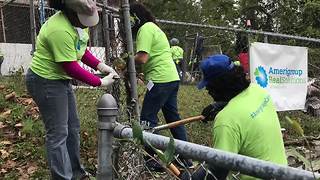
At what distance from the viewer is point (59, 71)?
373cm

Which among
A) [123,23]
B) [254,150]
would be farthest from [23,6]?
[254,150]

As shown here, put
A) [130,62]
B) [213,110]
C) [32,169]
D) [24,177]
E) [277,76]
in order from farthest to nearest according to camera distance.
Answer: [277,76] → [32,169] → [24,177] → [130,62] → [213,110]

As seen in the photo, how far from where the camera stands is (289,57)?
7477 mm

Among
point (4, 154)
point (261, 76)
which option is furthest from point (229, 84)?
point (261, 76)

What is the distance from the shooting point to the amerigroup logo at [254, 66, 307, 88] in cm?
688

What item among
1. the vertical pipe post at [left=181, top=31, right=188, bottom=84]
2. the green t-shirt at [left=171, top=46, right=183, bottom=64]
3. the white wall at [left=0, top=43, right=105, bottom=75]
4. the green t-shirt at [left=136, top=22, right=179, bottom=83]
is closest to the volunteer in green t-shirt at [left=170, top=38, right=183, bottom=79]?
the green t-shirt at [left=171, top=46, right=183, bottom=64]

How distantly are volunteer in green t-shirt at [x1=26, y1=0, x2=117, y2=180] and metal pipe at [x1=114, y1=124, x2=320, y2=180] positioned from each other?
1954 millimetres

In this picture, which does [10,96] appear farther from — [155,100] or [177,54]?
[177,54]

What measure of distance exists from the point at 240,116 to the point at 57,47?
1.50 metres

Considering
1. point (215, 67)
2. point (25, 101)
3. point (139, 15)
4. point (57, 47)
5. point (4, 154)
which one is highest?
point (139, 15)

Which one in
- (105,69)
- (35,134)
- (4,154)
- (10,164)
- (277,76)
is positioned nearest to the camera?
Answer: (105,69)

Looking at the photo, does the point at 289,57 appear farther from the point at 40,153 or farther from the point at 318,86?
the point at 40,153

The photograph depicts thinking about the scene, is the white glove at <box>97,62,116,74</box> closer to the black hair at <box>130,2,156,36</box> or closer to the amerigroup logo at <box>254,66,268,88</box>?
the black hair at <box>130,2,156,36</box>

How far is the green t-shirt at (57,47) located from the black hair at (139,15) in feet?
3.32
